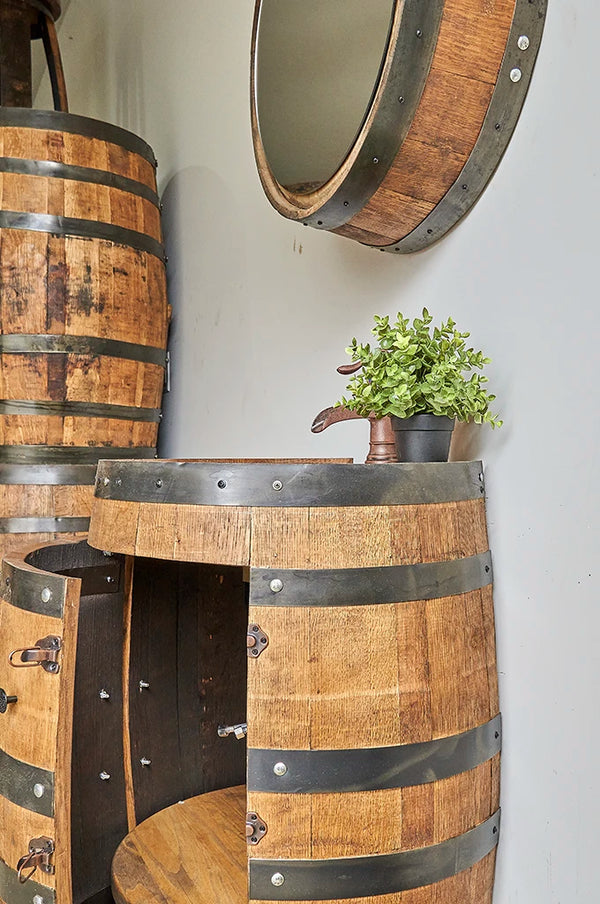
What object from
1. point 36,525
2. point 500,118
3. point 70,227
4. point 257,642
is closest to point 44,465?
point 36,525

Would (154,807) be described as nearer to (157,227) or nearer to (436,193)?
(436,193)

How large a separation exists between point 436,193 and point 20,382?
3.45ft

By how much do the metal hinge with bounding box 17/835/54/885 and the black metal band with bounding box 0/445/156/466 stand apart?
96cm

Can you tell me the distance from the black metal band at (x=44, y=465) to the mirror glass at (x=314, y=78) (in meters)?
0.84

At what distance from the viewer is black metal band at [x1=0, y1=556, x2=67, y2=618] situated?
40.3 inches

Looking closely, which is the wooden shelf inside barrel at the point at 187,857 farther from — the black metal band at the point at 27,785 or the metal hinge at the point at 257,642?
the metal hinge at the point at 257,642

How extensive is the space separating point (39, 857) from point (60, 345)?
1121 mm

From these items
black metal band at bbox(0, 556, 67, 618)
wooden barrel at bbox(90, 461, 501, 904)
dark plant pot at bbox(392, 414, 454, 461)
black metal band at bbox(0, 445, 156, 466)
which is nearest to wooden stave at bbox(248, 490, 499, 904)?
wooden barrel at bbox(90, 461, 501, 904)

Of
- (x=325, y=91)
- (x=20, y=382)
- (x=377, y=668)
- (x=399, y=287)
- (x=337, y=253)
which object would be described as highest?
(x=325, y=91)

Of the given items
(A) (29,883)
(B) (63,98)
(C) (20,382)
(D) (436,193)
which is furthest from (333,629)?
(B) (63,98)

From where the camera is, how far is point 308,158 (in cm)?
128

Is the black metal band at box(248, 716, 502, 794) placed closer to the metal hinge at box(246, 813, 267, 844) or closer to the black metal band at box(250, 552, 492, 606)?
the metal hinge at box(246, 813, 267, 844)

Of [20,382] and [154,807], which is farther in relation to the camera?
[20,382]

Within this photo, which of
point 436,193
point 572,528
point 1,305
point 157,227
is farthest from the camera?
point 157,227
